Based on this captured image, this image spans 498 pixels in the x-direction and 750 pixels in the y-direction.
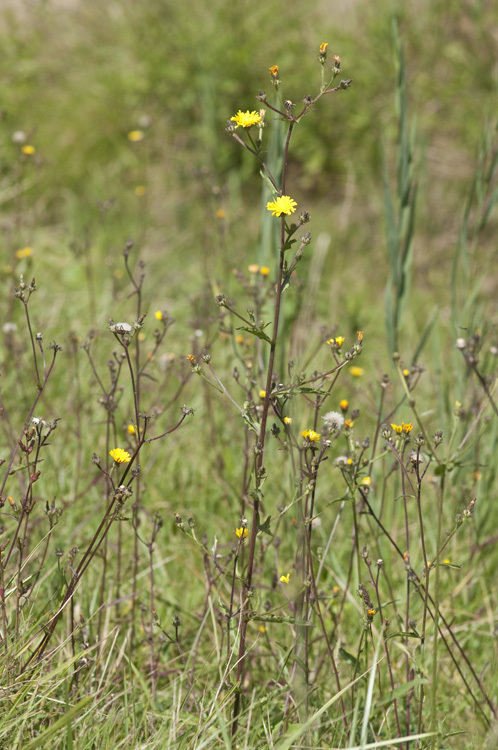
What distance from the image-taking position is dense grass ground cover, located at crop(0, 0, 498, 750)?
1.59 m

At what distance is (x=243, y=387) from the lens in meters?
1.90

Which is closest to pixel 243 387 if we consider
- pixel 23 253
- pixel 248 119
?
pixel 248 119

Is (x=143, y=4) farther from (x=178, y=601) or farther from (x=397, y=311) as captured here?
(x=178, y=601)

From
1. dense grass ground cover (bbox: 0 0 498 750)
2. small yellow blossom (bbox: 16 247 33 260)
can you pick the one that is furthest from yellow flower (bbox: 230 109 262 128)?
small yellow blossom (bbox: 16 247 33 260)

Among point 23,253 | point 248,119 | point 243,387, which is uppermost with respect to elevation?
point 23,253

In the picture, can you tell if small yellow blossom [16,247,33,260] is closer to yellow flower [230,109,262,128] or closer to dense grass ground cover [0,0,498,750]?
dense grass ground cover [0,0,498,750]

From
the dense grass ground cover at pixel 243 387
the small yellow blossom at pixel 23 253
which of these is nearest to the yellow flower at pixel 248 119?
the dense grass ground cover at pixel 243 387

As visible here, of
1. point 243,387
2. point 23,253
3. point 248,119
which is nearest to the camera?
point 248,119

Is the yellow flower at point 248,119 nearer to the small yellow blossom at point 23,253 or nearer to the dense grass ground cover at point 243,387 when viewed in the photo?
the dense grass ground cover at point 243,387

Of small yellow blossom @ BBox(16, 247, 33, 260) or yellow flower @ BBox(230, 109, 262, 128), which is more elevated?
small yellow blossom @ BBox(16, 247, 33, 260)

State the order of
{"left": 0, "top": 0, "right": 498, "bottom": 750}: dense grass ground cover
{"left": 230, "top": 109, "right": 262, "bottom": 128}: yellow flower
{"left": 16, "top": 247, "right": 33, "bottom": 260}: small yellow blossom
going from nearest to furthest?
{"left": 230, "top": 109, "right": 262, "bottom": 128}: yellow flower, {"left": 0, "top": 0, "right": 498, "bottom": 750}: dense grass ground cover, {"left": 16, "top": 247, "right": 33, "bottom": 260}: small yellow blossom

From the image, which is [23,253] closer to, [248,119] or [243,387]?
[243,387]

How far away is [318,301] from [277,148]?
1.68 m

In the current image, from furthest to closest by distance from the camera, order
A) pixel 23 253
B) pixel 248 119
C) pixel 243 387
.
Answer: pixel 23 253, pixel 243 387, pixel 248 119
